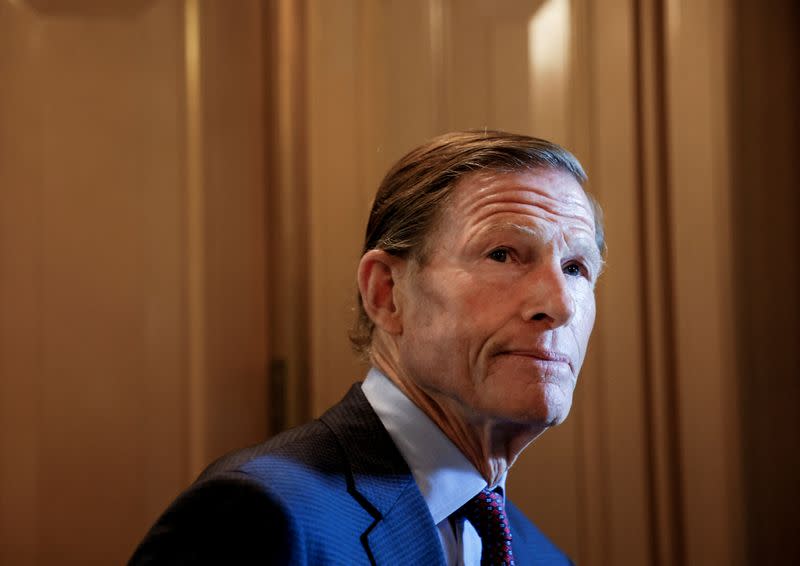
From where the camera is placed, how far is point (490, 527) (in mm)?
1074

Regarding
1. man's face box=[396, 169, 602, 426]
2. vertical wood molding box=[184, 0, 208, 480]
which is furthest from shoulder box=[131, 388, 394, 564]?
vertical wood molding box=[184, 0, 208, 480]

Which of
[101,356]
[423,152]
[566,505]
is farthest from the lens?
[566,505]

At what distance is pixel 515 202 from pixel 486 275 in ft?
0.38

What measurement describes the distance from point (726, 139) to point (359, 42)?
752mm

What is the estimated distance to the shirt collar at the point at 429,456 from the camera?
41.3 inches

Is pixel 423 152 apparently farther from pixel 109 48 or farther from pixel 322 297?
pixel 109 48

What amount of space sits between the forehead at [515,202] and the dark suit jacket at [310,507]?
0.30m

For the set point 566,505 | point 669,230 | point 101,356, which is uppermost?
point 669,230

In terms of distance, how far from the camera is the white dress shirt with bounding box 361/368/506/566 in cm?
104

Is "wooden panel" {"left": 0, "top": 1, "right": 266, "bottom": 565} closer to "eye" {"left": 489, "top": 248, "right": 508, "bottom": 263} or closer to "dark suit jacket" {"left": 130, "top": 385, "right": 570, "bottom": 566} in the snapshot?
"dark suit jacket" {"left": 130, "top": 385, "right": 570, "bottom": 566}

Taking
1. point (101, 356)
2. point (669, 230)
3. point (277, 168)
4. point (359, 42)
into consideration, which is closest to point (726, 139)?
point (669, 230)

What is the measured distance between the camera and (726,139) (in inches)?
59.2

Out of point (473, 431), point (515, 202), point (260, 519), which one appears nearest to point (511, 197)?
point (515, 202)

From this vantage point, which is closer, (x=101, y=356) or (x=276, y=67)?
(x=101, y=356)
